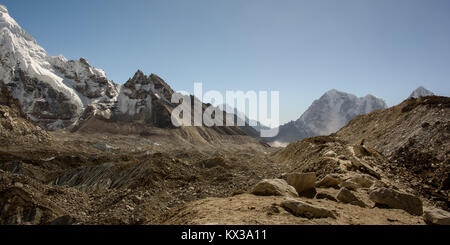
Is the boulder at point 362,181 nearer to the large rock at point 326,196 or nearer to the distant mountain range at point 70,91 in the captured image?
the large rock at point 326,196

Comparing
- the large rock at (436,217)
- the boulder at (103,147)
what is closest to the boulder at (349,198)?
the large rock at (436,217)

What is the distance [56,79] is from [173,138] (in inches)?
2507

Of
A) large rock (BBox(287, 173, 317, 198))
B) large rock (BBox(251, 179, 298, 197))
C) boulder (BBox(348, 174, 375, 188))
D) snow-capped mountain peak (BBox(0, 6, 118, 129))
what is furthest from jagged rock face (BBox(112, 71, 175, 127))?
large rock (BBox(251, 179, 298, 197))

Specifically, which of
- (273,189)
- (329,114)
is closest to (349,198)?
(273,189)

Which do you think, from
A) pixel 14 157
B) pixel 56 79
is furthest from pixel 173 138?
pixel 56 79

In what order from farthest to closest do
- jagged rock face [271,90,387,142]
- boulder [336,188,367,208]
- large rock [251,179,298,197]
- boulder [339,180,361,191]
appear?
jagged rock face [271,90,387,142] → boulder [339,180,361,191] → large rock [251,179,298,197] → boulder [336,188,367,208]

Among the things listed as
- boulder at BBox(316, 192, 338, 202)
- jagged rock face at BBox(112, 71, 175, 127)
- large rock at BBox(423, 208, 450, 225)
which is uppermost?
jagged rock face at BBox(112, 71, 175, 127)

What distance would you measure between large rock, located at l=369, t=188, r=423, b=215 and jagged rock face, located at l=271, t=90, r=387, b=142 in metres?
126

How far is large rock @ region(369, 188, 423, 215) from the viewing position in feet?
19.9

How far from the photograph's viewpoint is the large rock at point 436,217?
4996mm

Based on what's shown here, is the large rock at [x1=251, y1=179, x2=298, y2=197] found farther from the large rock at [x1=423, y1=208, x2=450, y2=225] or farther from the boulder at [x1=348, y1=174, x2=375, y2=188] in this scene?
the boulder at [x1=348, y1=174, x2=375, y2=188]

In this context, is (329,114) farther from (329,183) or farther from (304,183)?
(304,183)

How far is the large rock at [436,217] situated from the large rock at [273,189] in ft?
9.35
